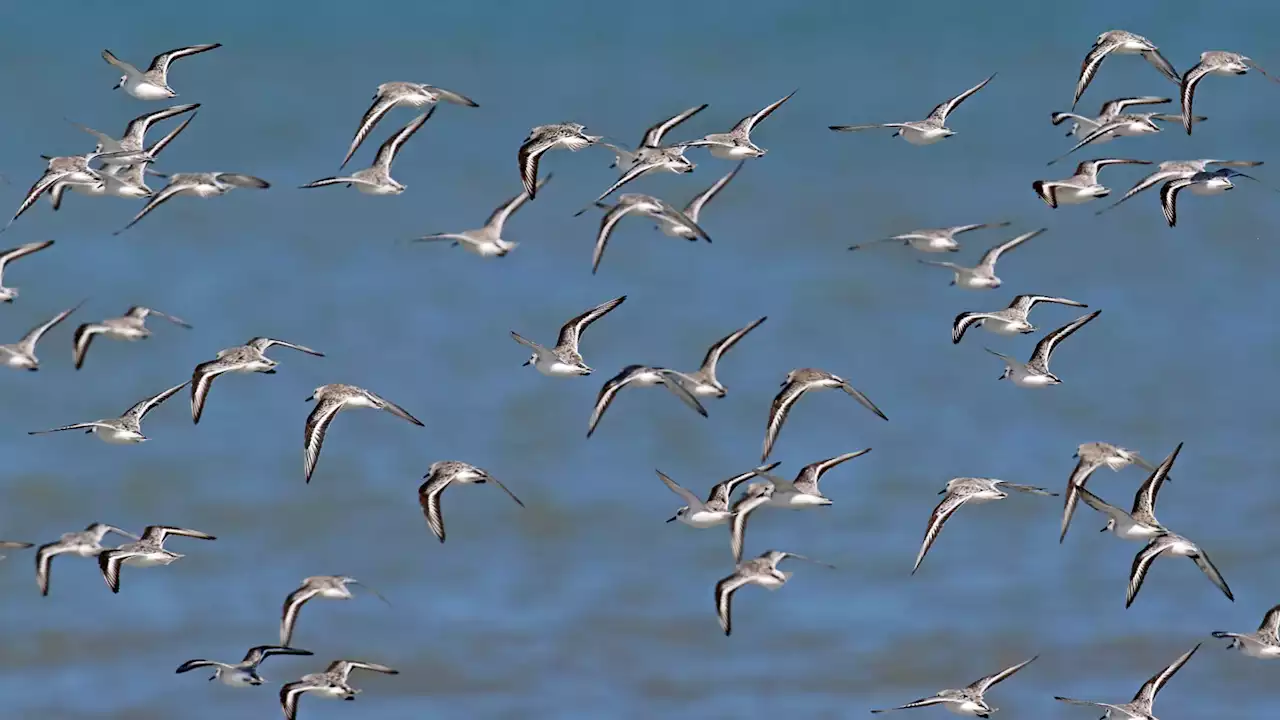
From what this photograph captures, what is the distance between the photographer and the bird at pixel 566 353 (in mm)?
20328

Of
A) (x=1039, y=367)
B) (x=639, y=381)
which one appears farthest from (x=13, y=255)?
(x=1039, y=367)

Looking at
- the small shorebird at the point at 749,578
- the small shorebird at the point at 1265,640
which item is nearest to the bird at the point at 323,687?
the small shorebird at the point at 749,578

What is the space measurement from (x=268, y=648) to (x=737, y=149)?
6.70 metres

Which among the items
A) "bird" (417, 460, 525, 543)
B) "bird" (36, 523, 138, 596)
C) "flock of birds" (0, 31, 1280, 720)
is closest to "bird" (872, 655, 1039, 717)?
"flock of birds" (0, 31, 1280, 720)

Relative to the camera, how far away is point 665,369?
19719 millimetres

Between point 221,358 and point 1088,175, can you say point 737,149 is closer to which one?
point 1088,175

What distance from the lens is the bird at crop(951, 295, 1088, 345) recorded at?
21.0 m

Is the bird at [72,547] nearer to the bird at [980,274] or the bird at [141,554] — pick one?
the bird at [141,554]

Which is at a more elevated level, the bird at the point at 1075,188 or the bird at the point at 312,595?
the bird at the point at 1075,188

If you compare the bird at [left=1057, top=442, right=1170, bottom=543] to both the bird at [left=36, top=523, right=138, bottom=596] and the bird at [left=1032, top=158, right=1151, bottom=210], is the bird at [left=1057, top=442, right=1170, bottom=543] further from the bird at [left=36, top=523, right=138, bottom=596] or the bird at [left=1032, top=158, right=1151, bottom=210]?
the bird at [left=36, top=523, right=138, bottom=596]

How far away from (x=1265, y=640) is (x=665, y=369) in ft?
20.3

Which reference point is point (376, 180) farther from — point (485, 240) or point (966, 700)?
point (966, 700)

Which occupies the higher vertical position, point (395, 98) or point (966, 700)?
point (395, 98)

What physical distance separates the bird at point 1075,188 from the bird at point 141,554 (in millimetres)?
8841
